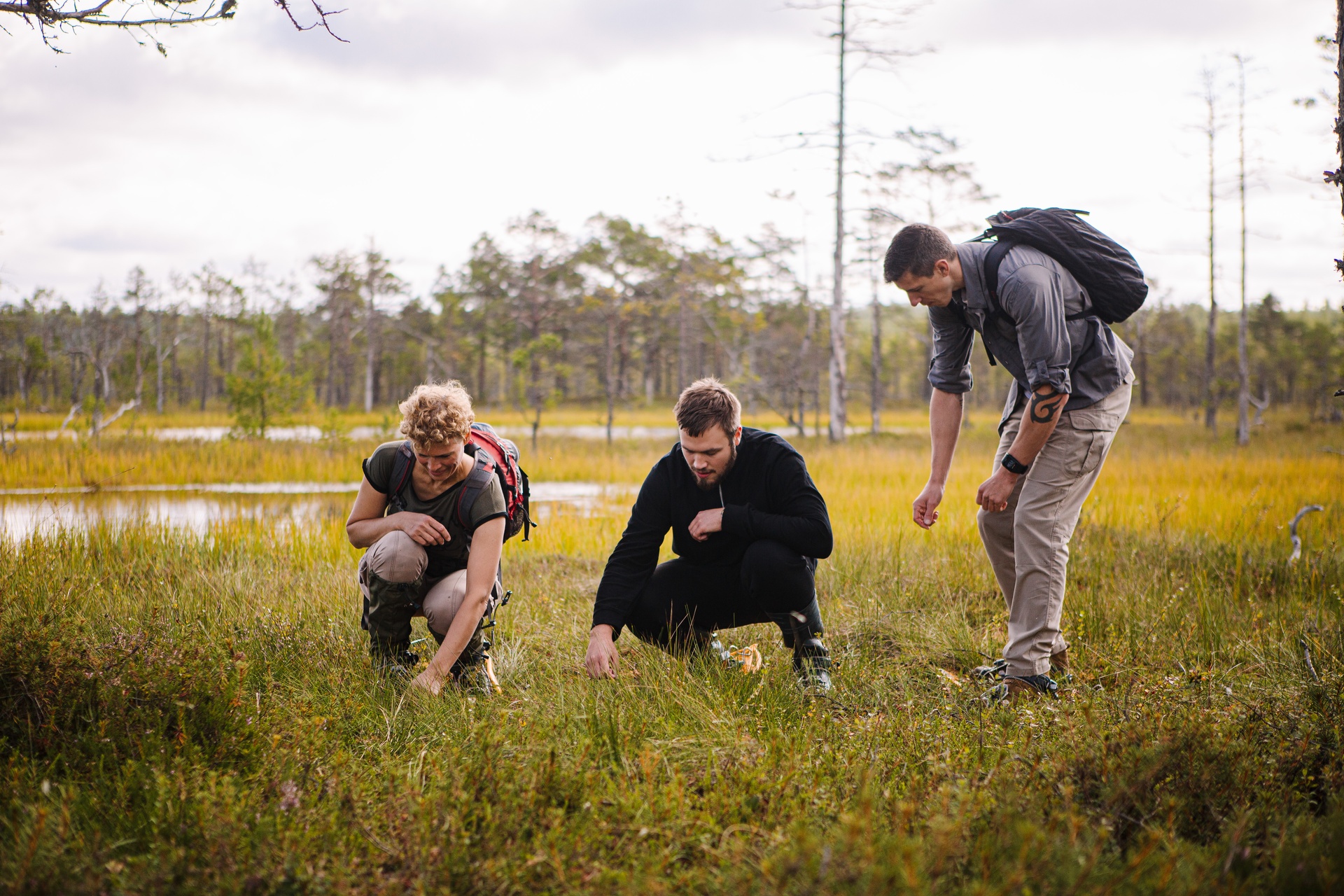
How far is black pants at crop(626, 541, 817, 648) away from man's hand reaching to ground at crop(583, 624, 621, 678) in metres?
0.40

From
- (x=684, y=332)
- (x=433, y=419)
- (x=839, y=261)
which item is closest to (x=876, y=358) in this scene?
(x=839, y=261)

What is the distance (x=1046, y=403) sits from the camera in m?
3.22

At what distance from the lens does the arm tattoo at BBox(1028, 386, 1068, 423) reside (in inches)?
126

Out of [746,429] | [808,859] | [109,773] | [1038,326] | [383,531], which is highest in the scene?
[1038,326]

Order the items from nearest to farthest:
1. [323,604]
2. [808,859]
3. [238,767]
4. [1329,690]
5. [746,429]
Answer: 1. [808,859]
2. [238,767]
3. [1329,690]
4. [746,429]
5. [323,604]

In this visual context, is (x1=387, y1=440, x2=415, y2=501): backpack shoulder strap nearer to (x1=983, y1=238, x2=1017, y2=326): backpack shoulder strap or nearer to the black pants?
the black pants

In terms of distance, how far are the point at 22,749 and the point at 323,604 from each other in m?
1.87

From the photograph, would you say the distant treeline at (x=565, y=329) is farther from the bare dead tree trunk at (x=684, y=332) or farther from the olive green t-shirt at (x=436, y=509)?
the olive green t-shirt at (x=436, y=509)

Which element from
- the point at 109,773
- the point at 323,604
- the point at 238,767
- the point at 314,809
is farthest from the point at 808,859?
the point at 323,604

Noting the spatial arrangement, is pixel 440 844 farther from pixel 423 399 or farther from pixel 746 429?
pixel 746 429

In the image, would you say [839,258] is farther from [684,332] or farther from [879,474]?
[684,332]

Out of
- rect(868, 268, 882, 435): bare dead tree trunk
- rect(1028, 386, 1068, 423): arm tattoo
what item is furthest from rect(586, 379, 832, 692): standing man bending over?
rect(868, 268, 882, 435): bare dead tree trunk

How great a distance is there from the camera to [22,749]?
8.42ft

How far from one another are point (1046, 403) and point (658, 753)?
2088mm
